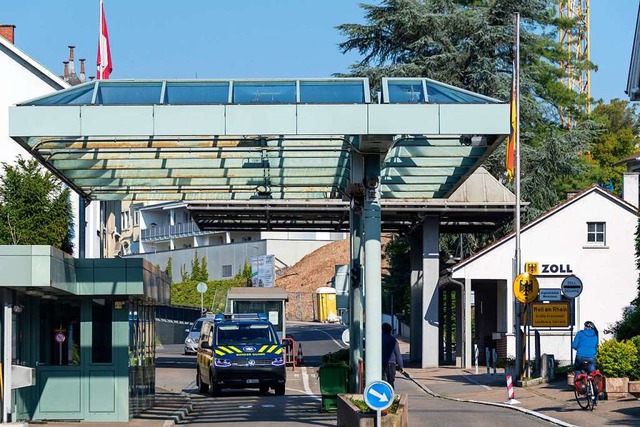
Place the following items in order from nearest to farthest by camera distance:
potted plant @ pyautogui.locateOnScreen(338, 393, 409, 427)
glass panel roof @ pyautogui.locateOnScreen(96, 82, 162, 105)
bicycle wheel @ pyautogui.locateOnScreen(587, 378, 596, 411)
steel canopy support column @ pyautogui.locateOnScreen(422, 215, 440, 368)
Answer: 1. potted plant @ pyautogui.locateOnScreen(338, 393, 409, 427)
2. glass panel roof @ pyautogui.locateOnScreen(96, 82, 162, 105)
3. bicycle wheel @ pyautogui.locateOnScreen(587, 378, 596, 411)
4. steel canopy support column @ pyautogui.locateOnScreen(422, 215, 440, 368)

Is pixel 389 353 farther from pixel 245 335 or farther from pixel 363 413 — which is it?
pixel 245 335

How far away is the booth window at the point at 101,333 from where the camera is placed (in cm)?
2166

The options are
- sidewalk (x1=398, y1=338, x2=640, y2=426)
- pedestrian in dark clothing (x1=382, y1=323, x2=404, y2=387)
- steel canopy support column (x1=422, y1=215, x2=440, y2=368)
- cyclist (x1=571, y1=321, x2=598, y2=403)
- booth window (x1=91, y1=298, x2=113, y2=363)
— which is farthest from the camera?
steel canopy support column (x1=422, y1=215, x2=440, y2=368)

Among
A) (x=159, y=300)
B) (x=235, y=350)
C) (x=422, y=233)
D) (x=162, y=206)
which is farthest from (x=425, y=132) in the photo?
(x=162, y=206)

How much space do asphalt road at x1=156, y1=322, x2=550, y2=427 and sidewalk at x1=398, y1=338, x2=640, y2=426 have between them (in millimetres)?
552

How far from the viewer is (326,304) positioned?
301 ft

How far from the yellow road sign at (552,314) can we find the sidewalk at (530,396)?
1.48 metres

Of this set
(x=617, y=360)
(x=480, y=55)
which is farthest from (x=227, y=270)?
(x=617, y=360)

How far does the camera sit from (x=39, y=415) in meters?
21.3

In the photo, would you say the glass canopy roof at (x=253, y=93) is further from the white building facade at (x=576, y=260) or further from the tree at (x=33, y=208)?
the white building facade at (x=576, y=260)

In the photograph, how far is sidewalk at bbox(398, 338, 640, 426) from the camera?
22469mm

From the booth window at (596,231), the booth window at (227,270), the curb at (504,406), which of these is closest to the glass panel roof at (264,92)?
the curb at (504,406)

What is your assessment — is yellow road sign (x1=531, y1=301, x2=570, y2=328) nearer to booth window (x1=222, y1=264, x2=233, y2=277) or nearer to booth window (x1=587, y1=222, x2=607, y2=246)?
booth window (x1=587, y1=222, x2=607, y2=246)

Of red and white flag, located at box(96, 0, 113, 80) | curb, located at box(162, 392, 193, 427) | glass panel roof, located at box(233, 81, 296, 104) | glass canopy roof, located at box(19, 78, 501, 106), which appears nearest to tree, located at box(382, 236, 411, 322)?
red and white flag, located at box(96, 0, 113, 80)
